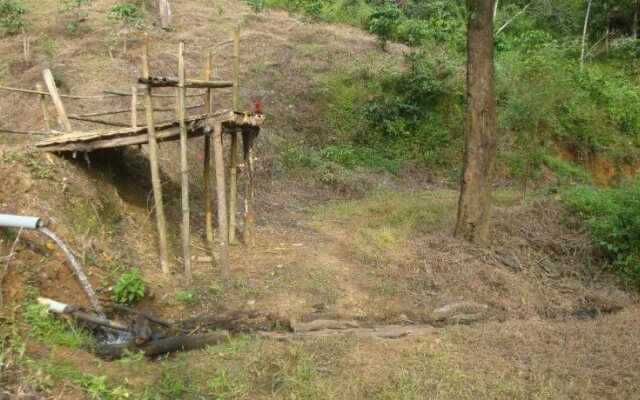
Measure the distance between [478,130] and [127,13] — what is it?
38.4ft

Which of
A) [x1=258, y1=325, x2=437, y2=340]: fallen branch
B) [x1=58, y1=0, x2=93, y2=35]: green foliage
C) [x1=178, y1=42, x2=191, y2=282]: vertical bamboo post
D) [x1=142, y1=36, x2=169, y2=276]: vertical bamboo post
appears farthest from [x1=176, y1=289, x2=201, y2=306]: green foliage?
[x1=58, y1=0, x2=93, y2=35]: green foliage

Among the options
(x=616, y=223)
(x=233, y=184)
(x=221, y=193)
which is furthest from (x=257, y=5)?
(x=616, y=223)

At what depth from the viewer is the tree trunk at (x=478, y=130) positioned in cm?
820

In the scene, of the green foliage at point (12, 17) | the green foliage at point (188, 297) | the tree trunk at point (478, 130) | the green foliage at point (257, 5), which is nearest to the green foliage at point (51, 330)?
the green foliage at point (188, 297)

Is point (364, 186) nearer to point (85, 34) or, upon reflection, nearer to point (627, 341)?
point (627, 341)

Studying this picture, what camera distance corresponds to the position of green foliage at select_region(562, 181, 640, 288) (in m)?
8.14

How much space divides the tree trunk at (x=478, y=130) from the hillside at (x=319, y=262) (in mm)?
485

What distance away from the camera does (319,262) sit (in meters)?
8.24

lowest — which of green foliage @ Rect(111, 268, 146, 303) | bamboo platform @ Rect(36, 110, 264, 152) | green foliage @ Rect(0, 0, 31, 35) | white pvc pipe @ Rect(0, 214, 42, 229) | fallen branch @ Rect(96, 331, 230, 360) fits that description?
fallen branch @ Rect(96, 331, 230, 360)

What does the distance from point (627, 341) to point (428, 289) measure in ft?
7.70

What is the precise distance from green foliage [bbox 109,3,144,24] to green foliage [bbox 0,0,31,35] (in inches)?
86.7

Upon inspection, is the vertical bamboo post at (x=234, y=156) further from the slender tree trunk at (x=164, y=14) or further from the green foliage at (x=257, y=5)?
the green foliage at (x=257, y=5)

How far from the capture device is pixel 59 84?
498 inches

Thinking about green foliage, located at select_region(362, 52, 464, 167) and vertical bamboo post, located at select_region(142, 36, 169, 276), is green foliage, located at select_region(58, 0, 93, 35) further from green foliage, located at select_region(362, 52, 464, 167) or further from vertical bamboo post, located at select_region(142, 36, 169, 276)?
vertical bamboo post, located at select_region(142, 36, 169, 276)
